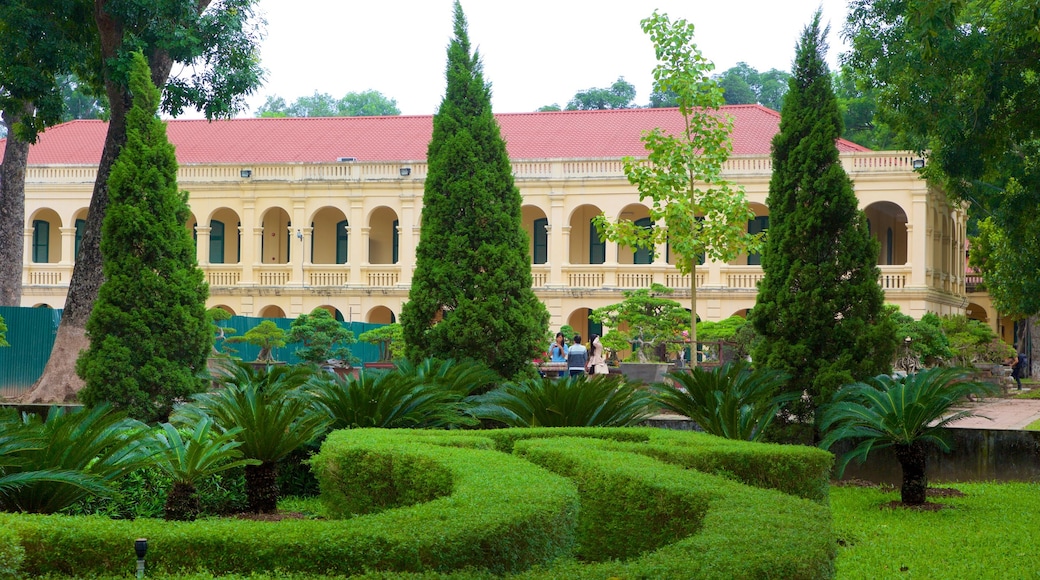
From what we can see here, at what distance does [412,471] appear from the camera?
21.2 feet

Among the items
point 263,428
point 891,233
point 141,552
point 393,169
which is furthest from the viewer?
point 891,233

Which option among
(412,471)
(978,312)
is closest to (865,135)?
(978,312)

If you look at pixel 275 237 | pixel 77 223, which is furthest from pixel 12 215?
pixel 77 223

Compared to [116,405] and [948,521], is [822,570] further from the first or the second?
[116,405]

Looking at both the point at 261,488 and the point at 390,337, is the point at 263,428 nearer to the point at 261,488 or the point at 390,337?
the point at 261,488

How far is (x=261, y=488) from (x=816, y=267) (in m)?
5.71

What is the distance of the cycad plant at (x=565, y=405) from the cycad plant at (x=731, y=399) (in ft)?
1.69

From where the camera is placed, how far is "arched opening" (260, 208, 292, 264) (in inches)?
1516

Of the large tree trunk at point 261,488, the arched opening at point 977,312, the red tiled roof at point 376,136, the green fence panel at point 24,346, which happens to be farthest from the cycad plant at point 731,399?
the arched opening at point 977,312

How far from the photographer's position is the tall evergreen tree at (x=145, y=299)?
36.8 ft

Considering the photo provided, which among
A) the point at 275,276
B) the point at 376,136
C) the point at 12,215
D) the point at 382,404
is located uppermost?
the point at 376,136

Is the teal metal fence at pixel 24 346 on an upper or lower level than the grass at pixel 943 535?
upper

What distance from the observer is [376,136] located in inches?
1511

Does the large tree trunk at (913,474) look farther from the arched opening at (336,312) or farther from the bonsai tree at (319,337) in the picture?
the arched opening at (336,312)
